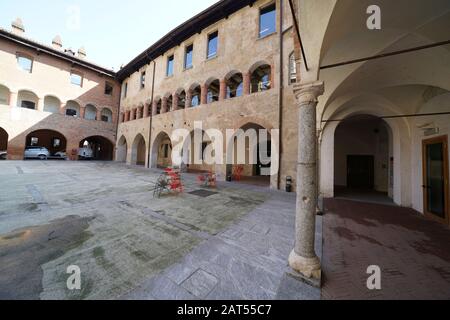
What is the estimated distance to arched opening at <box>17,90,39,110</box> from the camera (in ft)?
56.1

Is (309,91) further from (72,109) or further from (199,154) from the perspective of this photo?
(72,109)

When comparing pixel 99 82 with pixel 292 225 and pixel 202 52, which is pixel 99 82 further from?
pixel 292 225

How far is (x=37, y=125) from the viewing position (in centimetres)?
1673

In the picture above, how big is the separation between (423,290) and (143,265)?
398 centimetres

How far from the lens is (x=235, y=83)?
12.4 meters

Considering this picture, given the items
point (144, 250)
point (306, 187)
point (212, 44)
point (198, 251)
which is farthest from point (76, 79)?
point (306, 187)

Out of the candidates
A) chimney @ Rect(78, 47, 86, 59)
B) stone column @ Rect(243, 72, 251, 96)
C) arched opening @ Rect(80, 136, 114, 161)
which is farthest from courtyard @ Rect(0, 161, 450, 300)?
chimney @ Rect(78, 47, 86, 59)

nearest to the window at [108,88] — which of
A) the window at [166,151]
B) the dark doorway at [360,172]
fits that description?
the window at [166,151]

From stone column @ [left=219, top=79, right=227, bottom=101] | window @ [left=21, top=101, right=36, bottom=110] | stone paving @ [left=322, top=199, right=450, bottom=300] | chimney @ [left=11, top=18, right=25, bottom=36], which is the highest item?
chimney @ [left=11, top=18, right=25, bottom=36]

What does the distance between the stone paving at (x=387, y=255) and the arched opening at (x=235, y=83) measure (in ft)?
30.3

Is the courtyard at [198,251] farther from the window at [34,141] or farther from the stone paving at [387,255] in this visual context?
the window at [34,141]

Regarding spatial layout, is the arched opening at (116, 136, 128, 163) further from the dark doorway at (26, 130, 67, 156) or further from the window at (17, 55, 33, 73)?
the window at (17, 55, 33, 73)

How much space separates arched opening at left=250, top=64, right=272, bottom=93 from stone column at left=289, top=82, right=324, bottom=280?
8.14 meters

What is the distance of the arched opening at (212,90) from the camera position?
12.3m
